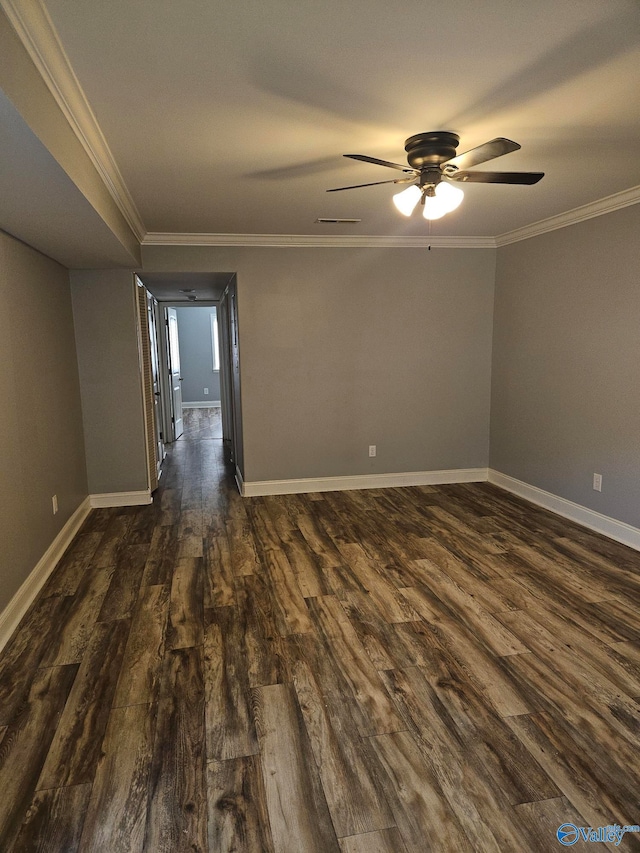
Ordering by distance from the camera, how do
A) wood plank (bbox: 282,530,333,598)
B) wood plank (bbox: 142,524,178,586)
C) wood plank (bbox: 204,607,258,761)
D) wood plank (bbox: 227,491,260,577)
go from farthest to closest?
wood plank (bbox: 227,491,260,577) < wood plank (bbox: 142,524,178,586) < wood plank (bbox: 282,530,333,598) < wood plank (bbox: 204,607,258,761)

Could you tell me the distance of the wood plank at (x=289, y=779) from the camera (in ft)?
5.02

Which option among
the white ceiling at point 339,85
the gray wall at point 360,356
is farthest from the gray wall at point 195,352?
the white ceiling at point 339,85

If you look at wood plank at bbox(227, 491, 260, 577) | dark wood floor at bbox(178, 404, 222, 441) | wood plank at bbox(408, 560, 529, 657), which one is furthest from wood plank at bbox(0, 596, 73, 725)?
dark wood floor at bbox(178, 404, 222, 441)

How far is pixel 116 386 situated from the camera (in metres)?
4.55

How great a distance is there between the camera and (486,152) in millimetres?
2121

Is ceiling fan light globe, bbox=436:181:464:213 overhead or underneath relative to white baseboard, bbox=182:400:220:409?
overhead

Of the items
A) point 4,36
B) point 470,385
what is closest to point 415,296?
point 470,385

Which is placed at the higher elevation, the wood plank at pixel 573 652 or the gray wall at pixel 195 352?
the gray wall at pixel 195 352

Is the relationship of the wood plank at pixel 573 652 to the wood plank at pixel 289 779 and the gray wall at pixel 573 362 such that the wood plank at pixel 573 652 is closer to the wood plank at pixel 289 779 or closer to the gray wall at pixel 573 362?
the wood plank at pixel 289 779

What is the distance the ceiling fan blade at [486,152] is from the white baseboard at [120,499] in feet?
12.2

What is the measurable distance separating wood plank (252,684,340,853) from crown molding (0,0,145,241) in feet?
7.88

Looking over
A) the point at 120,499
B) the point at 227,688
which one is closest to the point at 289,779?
the point at 227,688

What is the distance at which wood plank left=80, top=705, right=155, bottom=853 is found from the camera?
1524 millimetres

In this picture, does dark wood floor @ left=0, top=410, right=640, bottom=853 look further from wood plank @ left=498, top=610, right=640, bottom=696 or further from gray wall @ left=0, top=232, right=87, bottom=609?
gray wall @ left=0, top=232, right=87, bottom=609
